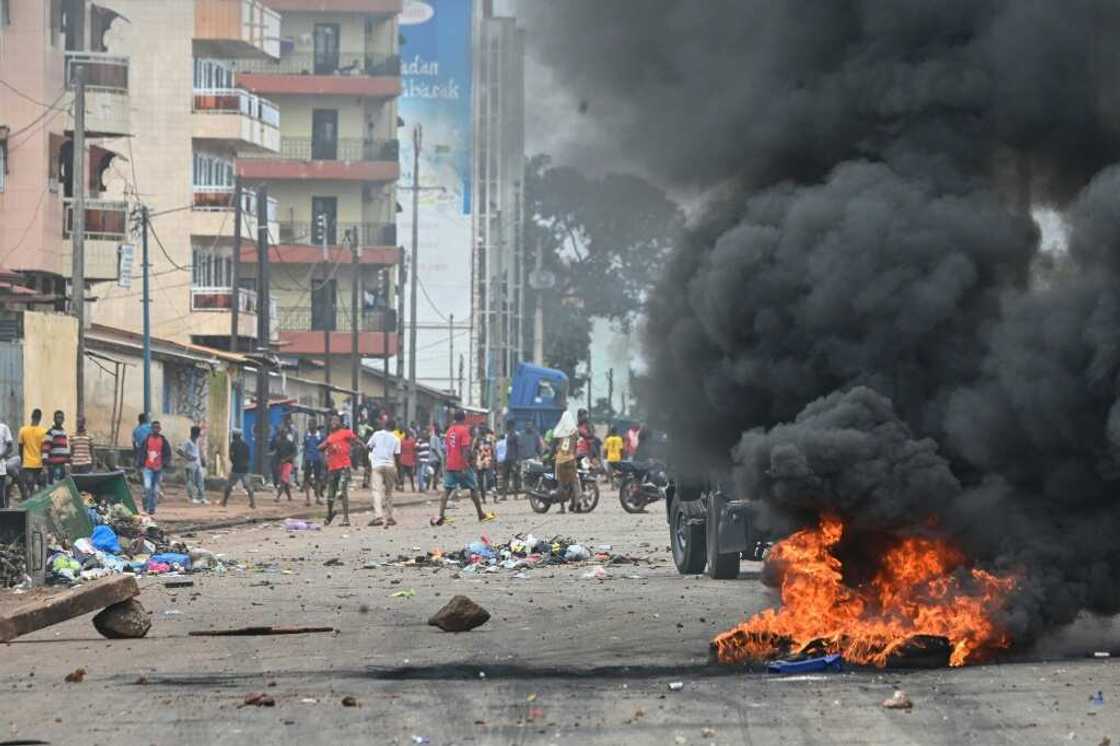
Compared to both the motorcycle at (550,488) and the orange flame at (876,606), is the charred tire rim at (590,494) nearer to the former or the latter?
the motorcycle at (550,488)

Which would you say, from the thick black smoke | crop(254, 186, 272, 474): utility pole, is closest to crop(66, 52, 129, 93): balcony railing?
crop(254, 186, 272, 474): utility pole

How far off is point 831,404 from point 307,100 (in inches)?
3024

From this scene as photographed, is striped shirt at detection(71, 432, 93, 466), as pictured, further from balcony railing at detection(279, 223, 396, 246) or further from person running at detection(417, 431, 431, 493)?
balcony railing at detection(279, 223, 396, 246)

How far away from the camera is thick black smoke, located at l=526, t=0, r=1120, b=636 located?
12648 mm

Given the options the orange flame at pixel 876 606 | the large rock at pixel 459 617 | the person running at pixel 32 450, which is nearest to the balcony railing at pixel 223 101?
the person running at pixel 32 450

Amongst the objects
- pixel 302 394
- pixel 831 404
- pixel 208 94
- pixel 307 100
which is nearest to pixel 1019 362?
pixel 831 404

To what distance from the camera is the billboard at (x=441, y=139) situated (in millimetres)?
95875

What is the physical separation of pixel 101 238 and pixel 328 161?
36.6 metres

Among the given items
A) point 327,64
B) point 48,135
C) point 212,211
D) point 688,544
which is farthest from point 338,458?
point 327,64

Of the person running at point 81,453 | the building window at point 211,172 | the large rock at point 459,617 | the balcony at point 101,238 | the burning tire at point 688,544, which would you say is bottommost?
the person running at point 81,453

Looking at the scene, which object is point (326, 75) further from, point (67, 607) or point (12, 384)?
point (67, 607)

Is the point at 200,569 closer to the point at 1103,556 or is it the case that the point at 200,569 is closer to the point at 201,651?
the point at 201,651

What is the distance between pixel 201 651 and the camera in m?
13.9

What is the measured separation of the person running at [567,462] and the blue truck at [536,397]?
96.3 feet
